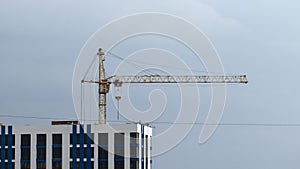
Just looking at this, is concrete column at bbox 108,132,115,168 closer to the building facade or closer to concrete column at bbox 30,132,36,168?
the building facade

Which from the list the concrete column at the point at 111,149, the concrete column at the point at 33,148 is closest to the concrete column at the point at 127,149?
the concrete column at the point at 111,149

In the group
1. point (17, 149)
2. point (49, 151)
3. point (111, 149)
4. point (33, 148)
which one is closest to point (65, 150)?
point (49, 151)

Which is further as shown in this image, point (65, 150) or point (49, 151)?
→ point (49, 151)

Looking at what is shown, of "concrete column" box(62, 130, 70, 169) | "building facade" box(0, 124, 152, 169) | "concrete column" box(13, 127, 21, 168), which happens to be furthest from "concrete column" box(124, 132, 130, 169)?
"concrete column" box(13, 127, 21, 168)

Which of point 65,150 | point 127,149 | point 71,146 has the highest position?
point 71,146

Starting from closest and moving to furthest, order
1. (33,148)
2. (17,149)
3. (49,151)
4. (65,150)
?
(65,150)
(49,151)
(33,148)
(17,149)

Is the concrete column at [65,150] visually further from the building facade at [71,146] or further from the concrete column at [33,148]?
the concrete column at [33,148]

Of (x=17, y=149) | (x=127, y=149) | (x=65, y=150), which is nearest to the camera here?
(x=127, y=149)

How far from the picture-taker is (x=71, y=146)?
2122 inches

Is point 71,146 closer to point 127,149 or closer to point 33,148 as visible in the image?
point 33,148

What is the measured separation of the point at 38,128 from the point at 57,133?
5.24ft

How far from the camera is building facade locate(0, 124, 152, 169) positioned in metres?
53.3

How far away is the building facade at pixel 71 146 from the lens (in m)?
53.3

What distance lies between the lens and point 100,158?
175ft
